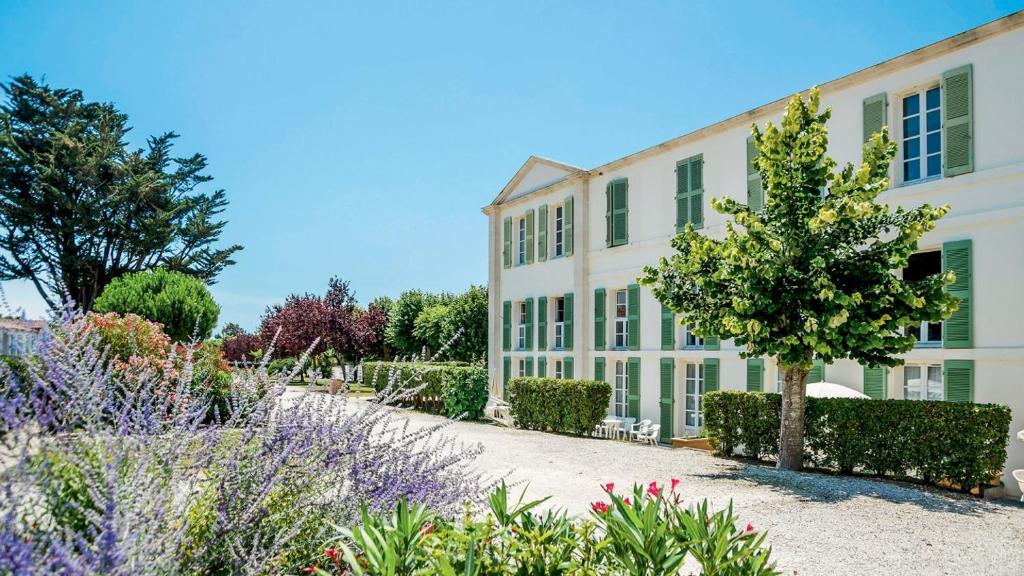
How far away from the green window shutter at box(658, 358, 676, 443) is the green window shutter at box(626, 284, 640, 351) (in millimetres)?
1009

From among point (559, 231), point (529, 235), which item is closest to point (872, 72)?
point (559, 231)

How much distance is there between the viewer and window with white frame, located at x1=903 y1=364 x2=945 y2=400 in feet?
35.1

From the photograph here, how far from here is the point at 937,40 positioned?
35.0 ft

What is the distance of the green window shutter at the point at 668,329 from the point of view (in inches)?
588

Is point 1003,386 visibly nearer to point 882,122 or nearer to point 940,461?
point 940,461

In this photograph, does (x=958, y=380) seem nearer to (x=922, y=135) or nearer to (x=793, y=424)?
(x=793, y=424)

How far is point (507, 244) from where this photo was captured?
68.8 ft

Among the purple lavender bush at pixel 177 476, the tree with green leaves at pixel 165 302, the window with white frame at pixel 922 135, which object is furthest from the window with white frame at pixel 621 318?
the purple lavender bush at pixel 177 476

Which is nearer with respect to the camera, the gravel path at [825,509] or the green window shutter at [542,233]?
the gravel path at [825,509]

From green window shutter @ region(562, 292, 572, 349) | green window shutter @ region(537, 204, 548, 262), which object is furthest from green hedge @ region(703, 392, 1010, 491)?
green window shutter @ region(537, 204, 548, 262)

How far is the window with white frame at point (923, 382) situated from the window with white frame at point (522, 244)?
11291 mm

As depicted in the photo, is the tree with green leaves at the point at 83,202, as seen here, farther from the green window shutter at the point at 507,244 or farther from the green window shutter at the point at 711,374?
the green window shutter at the point at 711,374

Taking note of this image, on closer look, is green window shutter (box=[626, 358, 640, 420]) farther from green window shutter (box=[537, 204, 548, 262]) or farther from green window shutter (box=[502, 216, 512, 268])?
green window shutter (box=[502, 216, 512, 268])

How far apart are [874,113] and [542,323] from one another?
10.0m
